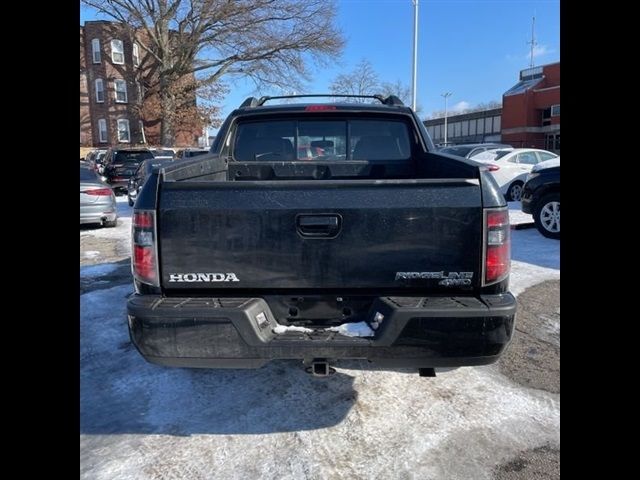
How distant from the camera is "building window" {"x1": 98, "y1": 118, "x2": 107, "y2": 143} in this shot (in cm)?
3772

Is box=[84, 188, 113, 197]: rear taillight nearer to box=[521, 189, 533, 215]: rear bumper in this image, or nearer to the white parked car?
box=[521, 189, 533, 215]: rear bumper

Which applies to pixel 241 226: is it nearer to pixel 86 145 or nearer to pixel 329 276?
pixel 329 276

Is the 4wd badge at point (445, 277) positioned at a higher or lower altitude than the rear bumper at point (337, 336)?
higher

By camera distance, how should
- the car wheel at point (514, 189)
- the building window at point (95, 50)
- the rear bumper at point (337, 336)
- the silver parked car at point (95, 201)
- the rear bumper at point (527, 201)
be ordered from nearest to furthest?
the rear bumper at point (337, 336) → the rear bumper at point (527, 201) → the silver parked car at point (95, 201) → the car wheel at point (514, 189) → the building window at point (95, 50)

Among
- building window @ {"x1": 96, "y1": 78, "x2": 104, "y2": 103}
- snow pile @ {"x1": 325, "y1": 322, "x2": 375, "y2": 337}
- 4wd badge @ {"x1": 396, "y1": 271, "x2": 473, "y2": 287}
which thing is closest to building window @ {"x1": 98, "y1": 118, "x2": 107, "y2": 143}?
building window @ {"x1": 96, "y1": 78, "x2": 104, "y2": 103}

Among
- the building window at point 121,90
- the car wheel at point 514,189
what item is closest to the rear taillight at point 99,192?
the car wheel at point 514,189

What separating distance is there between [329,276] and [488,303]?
0.87 meters

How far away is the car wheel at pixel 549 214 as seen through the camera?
8.23 meters

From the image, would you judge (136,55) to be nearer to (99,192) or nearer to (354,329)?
(99,192)

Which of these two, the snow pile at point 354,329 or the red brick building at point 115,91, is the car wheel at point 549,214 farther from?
the red brick building at point 115,91

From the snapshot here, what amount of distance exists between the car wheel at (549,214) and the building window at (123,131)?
36.5 m

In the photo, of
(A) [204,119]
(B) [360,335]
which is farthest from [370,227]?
(A) [204,119]

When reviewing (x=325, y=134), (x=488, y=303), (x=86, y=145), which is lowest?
(x=488, y=303)

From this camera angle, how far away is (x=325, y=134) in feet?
13.8
